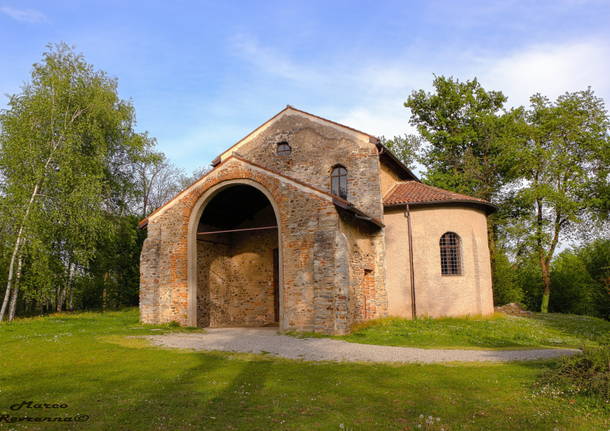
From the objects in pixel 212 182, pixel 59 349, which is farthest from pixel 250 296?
pixel 59 349

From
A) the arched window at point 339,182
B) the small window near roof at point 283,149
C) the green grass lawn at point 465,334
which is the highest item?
the small window near roof at point 283,149

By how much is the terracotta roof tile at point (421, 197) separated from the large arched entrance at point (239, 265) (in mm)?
5501

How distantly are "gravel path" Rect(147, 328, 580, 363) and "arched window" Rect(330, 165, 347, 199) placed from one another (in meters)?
7.40

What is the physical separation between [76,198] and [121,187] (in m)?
8.10

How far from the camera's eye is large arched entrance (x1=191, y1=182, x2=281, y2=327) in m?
19.4

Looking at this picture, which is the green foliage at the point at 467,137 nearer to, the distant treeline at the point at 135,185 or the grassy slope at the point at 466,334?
the distant treeline at the point at 135,185

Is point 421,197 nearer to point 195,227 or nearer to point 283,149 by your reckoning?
point 283,149

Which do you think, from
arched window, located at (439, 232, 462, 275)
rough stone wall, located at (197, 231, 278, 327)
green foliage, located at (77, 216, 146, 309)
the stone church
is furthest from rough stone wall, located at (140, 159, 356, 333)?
green foliage, located at (77, 216, 146, 309)

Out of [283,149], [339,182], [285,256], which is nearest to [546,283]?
[339,182]

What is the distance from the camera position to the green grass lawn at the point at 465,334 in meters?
12.8

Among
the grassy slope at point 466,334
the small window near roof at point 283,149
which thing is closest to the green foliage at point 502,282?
the grassy slope at point 466,334

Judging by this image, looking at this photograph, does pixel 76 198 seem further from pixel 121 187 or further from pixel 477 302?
pixel 477 302

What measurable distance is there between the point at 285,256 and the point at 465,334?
6438 mm

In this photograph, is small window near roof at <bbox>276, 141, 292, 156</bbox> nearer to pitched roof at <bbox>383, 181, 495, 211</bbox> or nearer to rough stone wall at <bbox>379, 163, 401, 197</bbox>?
rough stone wall at <bbox>379, 163, 401, 197</bbox>
